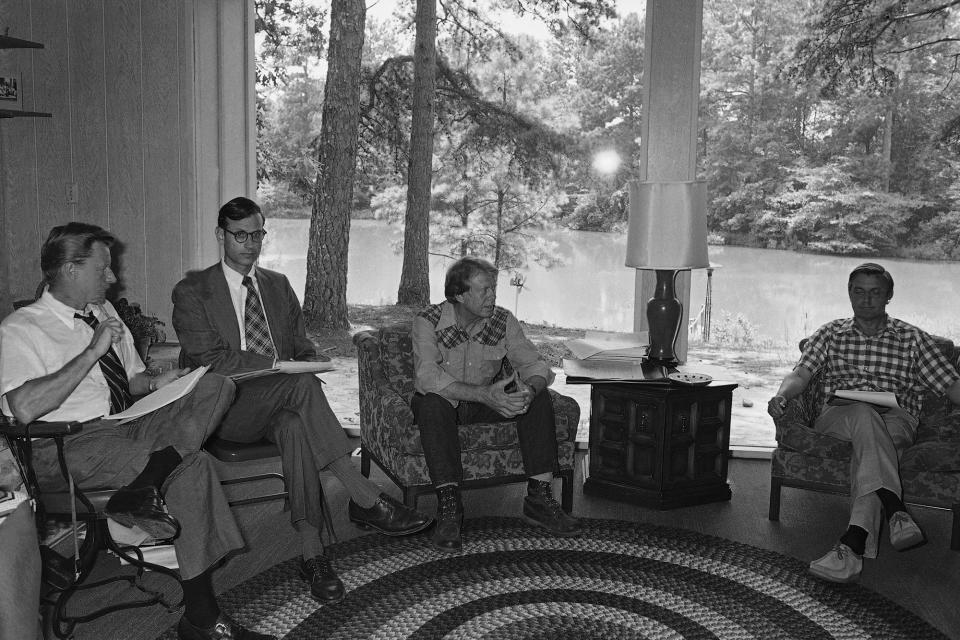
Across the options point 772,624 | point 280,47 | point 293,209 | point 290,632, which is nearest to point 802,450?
point 772,624

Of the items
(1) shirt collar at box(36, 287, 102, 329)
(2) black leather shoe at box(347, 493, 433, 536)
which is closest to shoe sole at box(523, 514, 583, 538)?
(2) black leather shoe at box(347, 493, 433, 536)

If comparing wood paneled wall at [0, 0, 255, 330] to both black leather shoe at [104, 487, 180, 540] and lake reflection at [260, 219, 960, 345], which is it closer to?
lake reflection at [260, 219, 960, 345]

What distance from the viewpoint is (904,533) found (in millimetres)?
3146

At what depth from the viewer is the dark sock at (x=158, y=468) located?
2.49m

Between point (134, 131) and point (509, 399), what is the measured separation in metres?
2.56

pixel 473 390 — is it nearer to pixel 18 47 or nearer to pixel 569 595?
pixel 569 595

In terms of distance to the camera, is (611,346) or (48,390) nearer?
(48,390)

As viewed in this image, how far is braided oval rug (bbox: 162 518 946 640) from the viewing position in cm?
274

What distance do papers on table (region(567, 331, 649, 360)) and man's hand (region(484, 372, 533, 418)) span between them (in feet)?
1.69

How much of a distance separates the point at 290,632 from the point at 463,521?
1025 mm

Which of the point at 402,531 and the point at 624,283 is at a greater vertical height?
the point at 624,283

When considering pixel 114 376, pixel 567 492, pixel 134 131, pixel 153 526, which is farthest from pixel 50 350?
pixel 134 131

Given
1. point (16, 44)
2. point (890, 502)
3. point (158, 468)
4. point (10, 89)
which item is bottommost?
point (890, 502)

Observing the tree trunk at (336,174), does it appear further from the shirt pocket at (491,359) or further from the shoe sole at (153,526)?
the shoe sole at (153,526)
